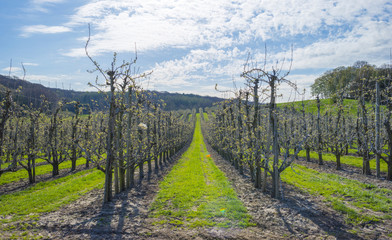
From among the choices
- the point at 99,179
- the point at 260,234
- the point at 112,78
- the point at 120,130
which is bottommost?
the point at 99,179

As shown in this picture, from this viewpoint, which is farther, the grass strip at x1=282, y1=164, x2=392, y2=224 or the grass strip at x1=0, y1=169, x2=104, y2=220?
the grass strip at x1=0, y1=169, x2=104, y2=220

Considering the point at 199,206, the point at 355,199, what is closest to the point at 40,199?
the point at 199,206

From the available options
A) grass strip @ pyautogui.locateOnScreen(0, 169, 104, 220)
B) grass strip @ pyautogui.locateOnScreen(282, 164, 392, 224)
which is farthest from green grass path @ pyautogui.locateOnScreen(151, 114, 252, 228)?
grass strip @ pyautogui.locateOnScreen(0, 169, 104, 220)

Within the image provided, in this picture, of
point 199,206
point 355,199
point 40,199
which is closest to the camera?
point 199,206

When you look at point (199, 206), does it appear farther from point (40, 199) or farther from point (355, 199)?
point (40, 199)

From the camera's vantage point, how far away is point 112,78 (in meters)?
11.1

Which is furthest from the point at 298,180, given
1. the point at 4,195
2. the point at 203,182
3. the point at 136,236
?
the point at 4,195

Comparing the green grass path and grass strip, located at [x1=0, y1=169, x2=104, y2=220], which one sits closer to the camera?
the green grass path

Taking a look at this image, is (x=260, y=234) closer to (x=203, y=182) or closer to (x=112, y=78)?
(x=203, y=182)

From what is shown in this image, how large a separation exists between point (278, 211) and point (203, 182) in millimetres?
6882

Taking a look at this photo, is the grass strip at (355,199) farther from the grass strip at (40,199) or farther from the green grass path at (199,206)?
the grass strip at (40,199)

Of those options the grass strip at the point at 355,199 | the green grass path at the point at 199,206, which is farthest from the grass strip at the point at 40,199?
the grass strip at the point at 355,199

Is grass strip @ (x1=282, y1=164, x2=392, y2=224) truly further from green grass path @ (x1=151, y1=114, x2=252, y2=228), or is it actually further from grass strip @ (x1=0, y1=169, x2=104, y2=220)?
grass strip @ (x1=0, y1=169, x2=104, y2=220)

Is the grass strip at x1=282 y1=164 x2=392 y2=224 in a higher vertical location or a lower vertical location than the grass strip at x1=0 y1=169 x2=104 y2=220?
higher
